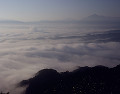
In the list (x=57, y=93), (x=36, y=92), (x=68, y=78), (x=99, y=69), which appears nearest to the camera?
(x=57, y=93)

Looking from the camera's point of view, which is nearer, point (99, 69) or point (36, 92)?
point (36, 92)

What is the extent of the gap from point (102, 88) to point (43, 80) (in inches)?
1727

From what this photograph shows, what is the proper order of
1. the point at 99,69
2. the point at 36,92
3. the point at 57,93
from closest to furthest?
1. the point at 57,93
2. the point at 36,92
3. the point at 99,69

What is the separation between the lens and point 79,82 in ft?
442

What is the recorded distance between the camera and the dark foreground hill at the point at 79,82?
124750 mm

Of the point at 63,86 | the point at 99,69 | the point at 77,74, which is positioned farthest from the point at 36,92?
the point at 99,69

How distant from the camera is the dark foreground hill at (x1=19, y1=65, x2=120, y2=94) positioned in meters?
125

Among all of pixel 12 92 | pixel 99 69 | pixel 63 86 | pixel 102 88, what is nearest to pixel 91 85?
pixel 102 88

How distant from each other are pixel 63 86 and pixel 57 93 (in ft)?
28.9

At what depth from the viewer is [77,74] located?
152250 mm

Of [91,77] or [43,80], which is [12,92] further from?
[91,77]

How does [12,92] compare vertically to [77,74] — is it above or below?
below

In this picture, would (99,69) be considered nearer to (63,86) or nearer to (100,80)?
(100,80)

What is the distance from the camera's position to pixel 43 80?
502 ft
